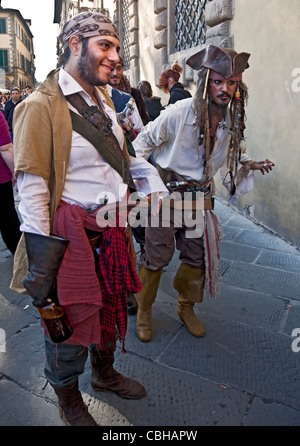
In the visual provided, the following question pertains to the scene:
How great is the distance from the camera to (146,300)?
104 inches

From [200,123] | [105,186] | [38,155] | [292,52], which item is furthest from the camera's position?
[292,52]

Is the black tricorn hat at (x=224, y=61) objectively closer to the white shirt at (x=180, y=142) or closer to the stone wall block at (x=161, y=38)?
the white shirt at (x=180, y=142)

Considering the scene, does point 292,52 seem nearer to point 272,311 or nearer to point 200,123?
point 200,123

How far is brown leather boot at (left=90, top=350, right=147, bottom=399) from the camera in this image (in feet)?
6.69

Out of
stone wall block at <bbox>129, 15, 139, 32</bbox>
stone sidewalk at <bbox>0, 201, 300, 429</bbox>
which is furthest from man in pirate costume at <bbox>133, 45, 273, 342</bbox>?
stone wall block at <bbox>129, 15, 139, 32</bbox>

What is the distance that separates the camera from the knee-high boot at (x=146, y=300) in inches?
102

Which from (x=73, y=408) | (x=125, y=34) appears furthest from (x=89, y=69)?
(x=125, y=34)

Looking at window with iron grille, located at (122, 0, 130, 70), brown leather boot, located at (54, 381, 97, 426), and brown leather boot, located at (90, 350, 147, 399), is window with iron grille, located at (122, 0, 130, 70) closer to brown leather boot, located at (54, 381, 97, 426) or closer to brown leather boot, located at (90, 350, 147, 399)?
brown leather boot, located at (90, 350, 147, 399)

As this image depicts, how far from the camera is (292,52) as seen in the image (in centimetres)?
401

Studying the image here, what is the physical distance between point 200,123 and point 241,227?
285 cm

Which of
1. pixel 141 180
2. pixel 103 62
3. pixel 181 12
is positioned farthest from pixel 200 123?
pixel 181 12

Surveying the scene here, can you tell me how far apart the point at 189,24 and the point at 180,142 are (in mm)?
4993

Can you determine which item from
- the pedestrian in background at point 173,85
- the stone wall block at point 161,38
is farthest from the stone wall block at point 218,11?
the stone wall block at point 161,38

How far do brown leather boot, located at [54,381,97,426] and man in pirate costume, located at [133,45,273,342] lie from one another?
0.79m
